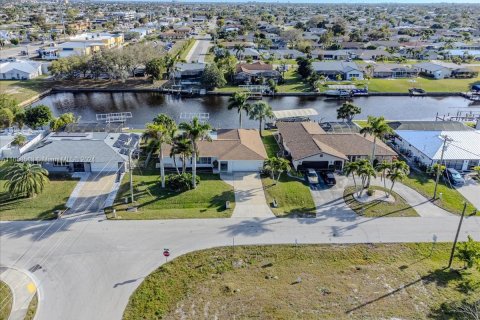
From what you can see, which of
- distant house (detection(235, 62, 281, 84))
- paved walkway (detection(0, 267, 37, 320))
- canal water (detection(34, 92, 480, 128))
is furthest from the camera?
distant house (detection(235, 62, 281, 84))

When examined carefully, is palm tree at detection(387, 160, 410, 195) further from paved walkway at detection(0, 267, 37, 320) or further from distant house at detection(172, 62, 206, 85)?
distant house at detection(172, 62, 206, 85)

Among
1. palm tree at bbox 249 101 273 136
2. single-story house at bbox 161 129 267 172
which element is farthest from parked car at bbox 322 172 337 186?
palm tree at bbox 249 101 273 136

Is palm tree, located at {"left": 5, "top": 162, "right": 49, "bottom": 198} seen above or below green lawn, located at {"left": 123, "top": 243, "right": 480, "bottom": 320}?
above

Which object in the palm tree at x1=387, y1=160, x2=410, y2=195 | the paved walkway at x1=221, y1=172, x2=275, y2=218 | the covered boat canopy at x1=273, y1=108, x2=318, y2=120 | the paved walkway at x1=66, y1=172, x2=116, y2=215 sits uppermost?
the palm tree at x1=387, y1=160, x2=410, y2=195

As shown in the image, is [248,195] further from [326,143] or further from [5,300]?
[5,300]

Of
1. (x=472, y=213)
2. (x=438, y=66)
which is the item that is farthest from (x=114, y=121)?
(x=438, y=66)

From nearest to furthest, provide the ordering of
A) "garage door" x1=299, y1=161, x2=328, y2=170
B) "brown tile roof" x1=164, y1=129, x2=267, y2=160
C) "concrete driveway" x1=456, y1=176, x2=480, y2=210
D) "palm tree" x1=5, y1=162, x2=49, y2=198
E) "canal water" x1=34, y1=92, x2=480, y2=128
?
"palm tree" x1=5, y1=162, x2=49, y2=198 → "concrete driveway" x1=456, y1=176, x2=480, y2=210 → "brown tile roof" x1=164, y1=129, x2=267, y2=160 → "garage door" x1=299, y1=161, x2=328, y2=170 → "canal water" x1=34, y1=92, x2=480, y2=128

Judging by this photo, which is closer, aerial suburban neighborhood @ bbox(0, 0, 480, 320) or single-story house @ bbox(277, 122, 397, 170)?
aerial suburban neighborhood @ bbox(0, 0, 480, 320)

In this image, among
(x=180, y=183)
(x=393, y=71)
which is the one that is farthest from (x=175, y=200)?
(x=393, y=71)
